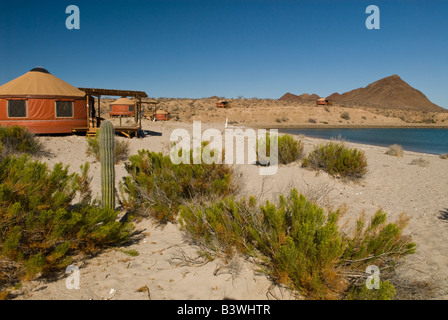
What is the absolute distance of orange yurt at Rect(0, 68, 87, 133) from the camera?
45.6 feet

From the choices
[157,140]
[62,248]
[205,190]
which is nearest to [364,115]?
[157,140]

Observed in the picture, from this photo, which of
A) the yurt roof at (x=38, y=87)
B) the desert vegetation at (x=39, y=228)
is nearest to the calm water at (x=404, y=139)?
the yurt roof at (x=38, y=87)

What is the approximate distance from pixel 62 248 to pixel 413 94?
129103 mm

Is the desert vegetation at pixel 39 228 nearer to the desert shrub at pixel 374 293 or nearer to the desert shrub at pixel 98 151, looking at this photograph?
the desert shrub at pixel 374 293

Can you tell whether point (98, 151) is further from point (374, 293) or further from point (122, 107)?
point (122, 107)

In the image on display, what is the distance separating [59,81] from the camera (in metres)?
15.9

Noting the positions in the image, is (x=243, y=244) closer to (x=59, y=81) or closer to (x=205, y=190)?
(x=205, y=190)

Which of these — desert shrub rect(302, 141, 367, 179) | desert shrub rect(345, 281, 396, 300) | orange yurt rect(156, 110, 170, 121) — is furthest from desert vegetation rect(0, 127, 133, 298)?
orange yurt rect(156, 110, 170, 121)

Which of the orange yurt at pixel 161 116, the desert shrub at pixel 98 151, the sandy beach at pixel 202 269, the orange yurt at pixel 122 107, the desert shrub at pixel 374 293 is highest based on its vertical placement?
the orange yurt at pixel 122 107

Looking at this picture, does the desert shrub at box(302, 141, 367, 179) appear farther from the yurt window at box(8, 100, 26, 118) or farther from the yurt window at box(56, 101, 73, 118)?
the yurt window at box(8, 100, 26, 118)

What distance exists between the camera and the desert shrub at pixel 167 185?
207 inches

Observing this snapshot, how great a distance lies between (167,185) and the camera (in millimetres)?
5355

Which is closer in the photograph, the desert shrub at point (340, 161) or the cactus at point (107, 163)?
the cactus at point (107, 163)

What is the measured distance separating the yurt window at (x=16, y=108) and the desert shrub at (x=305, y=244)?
14548mm
